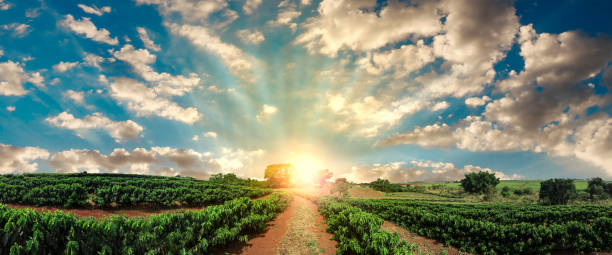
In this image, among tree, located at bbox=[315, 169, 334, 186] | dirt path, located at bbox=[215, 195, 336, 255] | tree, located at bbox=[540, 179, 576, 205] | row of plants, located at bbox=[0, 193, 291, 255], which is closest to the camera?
row of plants, located at bbox=[0, 193, 291, 255]

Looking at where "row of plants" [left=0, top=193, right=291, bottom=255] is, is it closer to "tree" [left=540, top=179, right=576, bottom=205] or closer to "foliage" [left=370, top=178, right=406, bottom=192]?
"foliage" [left=370, top=178, right=406, bottom=192]

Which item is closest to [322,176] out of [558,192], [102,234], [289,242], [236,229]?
[558,192]

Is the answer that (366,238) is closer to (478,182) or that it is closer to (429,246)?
(429,246)

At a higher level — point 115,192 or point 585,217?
point 115,192

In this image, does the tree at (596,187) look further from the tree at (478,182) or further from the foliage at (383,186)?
the foliage at (383,186)

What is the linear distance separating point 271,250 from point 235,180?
176ft

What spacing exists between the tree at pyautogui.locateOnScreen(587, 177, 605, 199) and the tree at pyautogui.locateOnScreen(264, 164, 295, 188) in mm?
90838

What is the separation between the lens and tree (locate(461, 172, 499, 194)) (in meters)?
75.8

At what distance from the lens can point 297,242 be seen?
11.7 meters

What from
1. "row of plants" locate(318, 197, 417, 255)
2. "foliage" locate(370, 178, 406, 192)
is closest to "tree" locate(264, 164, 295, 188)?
"foliage" locate(370, 178, 406, 192)

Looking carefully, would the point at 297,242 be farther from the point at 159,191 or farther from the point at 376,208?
the point at 159,191

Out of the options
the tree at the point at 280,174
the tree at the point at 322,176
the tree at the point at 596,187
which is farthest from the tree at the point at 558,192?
the tree at the point at 280,174

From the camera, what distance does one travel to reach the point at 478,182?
77562mm

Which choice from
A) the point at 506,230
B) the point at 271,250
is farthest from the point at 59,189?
the point at 506,230
